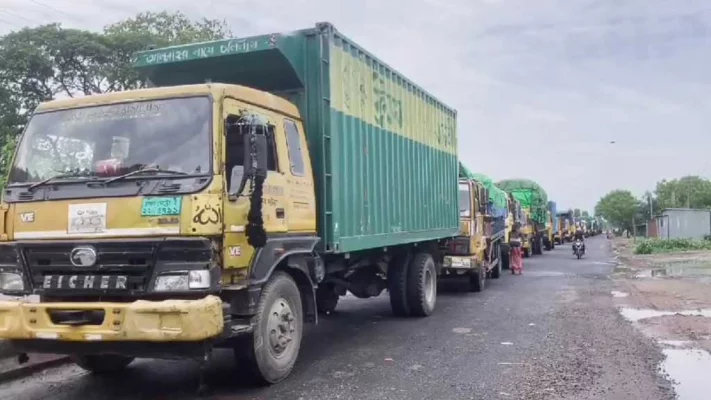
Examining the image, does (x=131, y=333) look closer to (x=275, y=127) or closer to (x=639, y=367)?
(x=275, y=127)

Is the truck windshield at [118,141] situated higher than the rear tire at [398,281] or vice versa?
the truck windshield at [118,141]

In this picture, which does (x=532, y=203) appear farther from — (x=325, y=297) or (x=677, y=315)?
(x=325, y=297)

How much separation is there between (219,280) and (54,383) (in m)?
2.56

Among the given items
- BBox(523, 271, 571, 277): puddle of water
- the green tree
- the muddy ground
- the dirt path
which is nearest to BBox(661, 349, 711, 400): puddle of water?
the dirt path

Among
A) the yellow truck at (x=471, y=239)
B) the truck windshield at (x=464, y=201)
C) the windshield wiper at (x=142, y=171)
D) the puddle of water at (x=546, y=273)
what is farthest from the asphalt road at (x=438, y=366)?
the puddle of water at (x=546, y=273)

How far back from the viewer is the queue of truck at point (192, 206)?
498 centimetres

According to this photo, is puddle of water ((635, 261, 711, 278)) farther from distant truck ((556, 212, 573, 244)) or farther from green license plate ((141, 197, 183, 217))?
distant truck ((556, 212, 573, 244))

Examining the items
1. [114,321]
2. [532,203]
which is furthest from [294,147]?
[532,203]

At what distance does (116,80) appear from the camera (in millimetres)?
28938

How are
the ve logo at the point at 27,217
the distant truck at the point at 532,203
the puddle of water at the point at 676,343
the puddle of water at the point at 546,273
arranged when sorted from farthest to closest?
the distant truck at the point at 532,203
the puddle of water at the point at 546,273
the puddle of water at the point at 676,343
the ve logo at the point at 27,217

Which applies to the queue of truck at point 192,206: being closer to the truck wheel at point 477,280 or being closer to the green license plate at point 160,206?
the green license plate at point 160,206

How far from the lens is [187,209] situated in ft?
16.3

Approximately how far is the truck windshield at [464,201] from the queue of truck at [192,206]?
6512 mm

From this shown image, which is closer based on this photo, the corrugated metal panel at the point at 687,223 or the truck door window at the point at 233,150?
the truck door window at the point at 233,150
